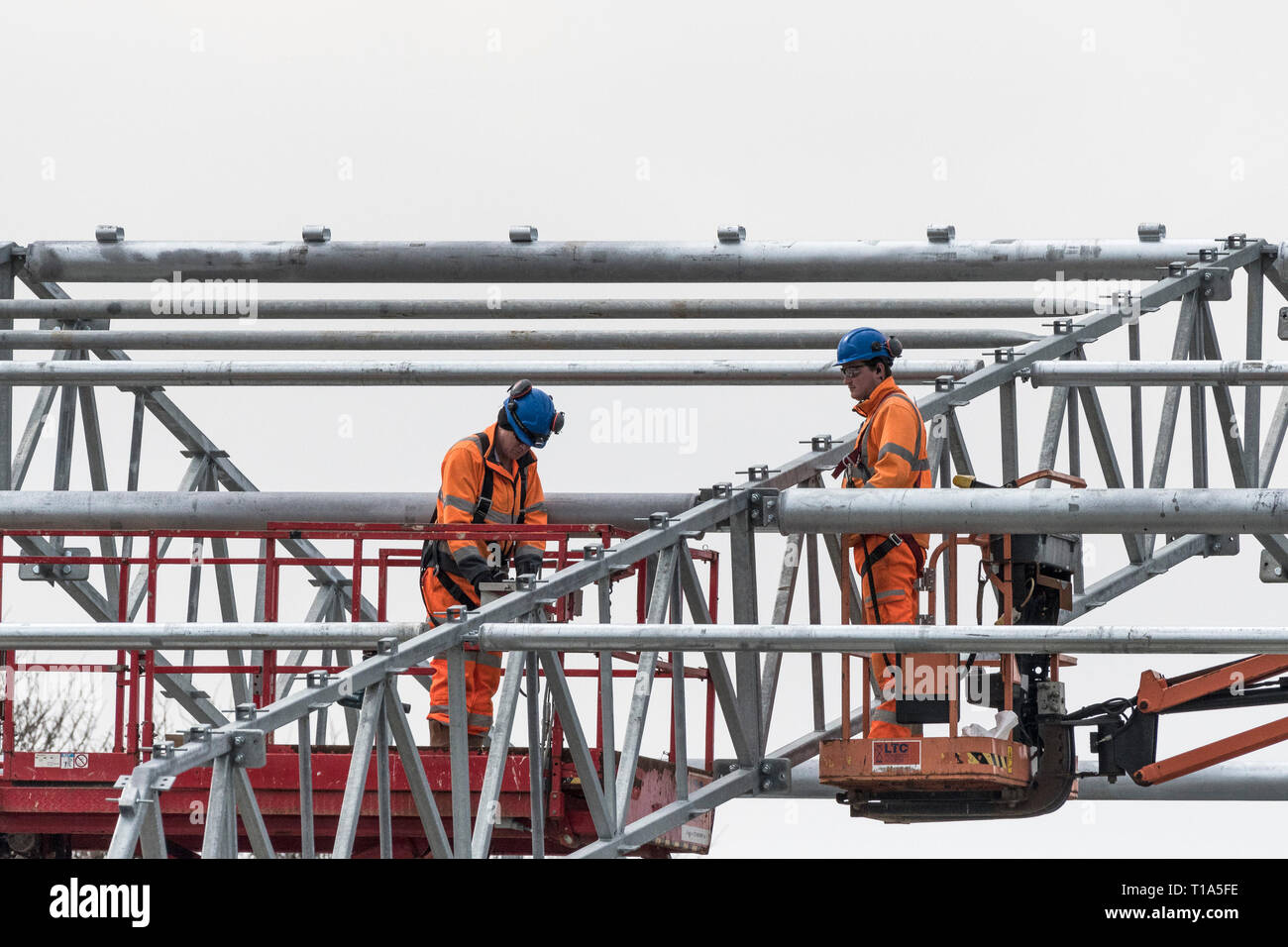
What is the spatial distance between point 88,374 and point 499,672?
407cm

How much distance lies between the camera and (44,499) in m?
15.9

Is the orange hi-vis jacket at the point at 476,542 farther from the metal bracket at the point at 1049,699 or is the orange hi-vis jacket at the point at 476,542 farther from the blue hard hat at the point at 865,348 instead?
the metal bracket at the point at 1049,699

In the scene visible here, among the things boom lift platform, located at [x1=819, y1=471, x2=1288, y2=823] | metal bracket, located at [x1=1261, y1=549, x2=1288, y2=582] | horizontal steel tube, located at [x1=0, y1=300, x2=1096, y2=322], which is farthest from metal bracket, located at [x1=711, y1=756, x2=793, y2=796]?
horizontal steel tube, located at [x1=0, y1=300, x2=1096, y2=322]

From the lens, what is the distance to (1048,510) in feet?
40.9

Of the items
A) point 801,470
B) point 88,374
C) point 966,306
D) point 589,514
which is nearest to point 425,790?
point 801,470

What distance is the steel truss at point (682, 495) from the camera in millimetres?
11531

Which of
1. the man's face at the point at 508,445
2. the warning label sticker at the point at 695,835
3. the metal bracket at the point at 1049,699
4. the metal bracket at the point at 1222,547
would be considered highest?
the man's face at the point at 508,445

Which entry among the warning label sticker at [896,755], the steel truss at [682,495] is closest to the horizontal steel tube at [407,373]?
the steel truss at [682,495]

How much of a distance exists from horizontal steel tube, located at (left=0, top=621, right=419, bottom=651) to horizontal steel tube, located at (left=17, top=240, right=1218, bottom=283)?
5.86 meters

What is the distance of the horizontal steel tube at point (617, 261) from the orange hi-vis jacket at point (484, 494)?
3.00 m

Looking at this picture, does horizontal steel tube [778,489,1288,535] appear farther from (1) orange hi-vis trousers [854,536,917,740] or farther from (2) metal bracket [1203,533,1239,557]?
(2) metal bracket [1203,533,1239,557]

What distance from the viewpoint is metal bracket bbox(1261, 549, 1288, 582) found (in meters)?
16.5

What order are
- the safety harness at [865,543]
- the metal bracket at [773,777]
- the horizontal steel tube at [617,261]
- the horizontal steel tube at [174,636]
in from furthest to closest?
the horizontal steel tube at [617,261], the metal bracket at [773,777], the safety harness at [865,543], the horizontal steel tube at [174,636]
